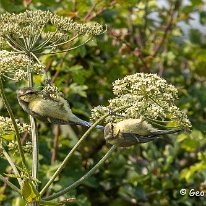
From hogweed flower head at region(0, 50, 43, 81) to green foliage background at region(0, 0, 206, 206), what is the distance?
52.3 inches

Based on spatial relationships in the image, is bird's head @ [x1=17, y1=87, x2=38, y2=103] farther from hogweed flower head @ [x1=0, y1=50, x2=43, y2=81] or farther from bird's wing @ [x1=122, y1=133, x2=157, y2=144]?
bird's wing @ [x1=122, y1=133, x2=157, y2=144]

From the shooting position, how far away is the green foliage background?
3721 millimetres

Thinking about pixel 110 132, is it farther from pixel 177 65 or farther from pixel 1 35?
pixel 177 65

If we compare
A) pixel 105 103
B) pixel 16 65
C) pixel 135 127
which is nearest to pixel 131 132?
pixel 135 127

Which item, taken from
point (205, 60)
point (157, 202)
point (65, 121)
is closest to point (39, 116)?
point (65, 121)

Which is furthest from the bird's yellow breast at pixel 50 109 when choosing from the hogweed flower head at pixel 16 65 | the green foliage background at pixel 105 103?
the green foliage background at pixel 105 103

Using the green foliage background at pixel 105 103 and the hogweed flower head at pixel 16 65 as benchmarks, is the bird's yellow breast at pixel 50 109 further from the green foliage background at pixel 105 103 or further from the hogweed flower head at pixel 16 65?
the green foliage background at pixel 105 103

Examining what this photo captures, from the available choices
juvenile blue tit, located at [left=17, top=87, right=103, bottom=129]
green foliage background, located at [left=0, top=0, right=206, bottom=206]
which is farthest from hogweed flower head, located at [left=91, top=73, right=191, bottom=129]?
green foliage background, located at [left=0, top=0, right=206, bottom=206]

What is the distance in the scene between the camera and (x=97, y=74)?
468cm

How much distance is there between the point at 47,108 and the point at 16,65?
17cm

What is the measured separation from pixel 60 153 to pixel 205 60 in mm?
1618

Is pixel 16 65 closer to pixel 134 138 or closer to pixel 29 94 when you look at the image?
pixel 29 94

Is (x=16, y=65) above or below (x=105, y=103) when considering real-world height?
above

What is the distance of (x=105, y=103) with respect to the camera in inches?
174
